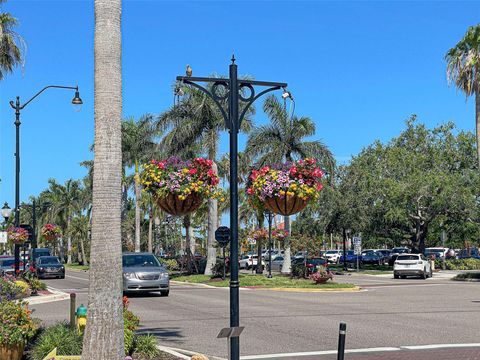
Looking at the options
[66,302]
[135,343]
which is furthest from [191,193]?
[66,302]

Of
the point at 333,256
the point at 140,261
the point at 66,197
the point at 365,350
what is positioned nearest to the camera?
the point at 365,350

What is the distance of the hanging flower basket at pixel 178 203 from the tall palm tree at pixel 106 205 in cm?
435

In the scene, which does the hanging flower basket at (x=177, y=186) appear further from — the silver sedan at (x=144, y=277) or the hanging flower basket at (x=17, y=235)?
the hanging flower basket at (x=17, y=235)

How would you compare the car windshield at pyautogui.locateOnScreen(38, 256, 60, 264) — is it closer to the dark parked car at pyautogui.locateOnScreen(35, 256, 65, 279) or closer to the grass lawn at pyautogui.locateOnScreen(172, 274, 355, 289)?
the dark parked car at pyautogui.locateOnScreen(35, 256, 65, 279)

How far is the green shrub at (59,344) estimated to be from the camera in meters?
9.41

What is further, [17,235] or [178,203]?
[17,235]

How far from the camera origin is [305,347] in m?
12.1

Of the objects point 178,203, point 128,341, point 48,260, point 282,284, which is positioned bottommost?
point 282,284

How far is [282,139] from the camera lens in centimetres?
3850

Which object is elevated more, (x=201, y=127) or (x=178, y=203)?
(x=201, y=127)

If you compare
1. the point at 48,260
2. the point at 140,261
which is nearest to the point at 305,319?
the point at 140,261

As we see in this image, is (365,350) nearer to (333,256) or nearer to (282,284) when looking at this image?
(282,284)

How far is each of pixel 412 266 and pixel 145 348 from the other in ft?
111

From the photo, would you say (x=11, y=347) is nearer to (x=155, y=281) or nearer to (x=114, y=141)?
(x=114, y=141)
